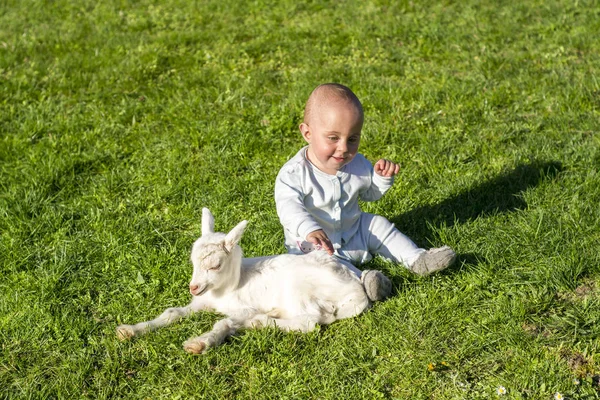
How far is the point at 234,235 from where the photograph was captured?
14.3ft

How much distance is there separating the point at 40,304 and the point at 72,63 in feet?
13.9

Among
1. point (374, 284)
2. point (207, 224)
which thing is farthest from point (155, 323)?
point (374, 284)

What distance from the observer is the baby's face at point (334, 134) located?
4625 mm

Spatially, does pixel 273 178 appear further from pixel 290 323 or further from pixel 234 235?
pixel 290 323

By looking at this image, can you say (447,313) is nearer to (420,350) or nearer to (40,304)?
(420,350)

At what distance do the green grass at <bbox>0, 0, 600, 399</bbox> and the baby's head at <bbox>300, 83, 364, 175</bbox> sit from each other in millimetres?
Result: 815

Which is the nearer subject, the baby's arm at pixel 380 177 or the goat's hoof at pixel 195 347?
the goat's hoof at pixel 195 347

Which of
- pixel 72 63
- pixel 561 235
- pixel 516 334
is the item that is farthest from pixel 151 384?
pixel 72 63

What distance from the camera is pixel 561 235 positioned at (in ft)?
16.7

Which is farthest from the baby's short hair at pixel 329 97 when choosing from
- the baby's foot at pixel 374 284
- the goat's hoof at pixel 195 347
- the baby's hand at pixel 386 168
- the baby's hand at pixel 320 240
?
the goat's hoof at pixel 195 347

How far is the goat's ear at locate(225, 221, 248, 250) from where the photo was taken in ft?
14.3

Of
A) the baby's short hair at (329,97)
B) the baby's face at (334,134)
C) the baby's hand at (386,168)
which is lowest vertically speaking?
the baby's hand at (386,168)

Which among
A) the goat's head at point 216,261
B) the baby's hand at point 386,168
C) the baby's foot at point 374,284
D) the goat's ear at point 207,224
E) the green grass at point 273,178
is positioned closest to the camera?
the green grass at point 273,178

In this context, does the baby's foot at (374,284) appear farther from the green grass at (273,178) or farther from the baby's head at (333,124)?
the baby's head at (333,124)
